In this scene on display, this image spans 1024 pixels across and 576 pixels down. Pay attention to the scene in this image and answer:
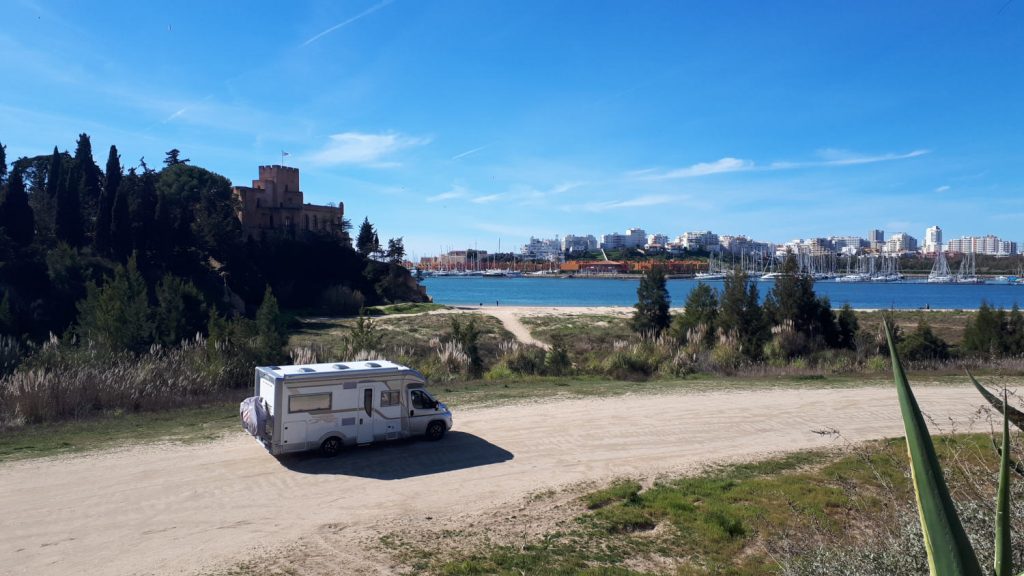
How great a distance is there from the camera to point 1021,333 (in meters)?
27.9

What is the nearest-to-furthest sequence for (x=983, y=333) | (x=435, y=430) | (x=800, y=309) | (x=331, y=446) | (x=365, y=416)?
(x=331, y=446)
(x=365, y=416)
(x=435, y=430)
(x=983, y=333)
(x=800, y=309)

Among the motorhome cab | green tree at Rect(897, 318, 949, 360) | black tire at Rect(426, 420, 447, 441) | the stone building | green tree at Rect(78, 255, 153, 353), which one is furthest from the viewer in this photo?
the stone building

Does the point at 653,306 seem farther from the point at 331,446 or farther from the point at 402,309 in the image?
the point at 402,309

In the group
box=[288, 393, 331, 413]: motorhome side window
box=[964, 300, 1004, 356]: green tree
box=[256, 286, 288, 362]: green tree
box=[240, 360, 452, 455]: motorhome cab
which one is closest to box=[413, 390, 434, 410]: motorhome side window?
box=[240, 360, 452, 455]: motorhome cab

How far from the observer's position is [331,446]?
12734mm

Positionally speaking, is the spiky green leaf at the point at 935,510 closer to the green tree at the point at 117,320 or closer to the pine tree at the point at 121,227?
the green tree at the point at 117,320

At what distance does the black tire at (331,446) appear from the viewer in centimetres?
1267

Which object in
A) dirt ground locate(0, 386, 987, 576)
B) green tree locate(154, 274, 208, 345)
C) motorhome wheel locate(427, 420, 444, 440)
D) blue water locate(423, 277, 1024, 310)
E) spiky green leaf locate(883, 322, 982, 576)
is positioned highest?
spiky green leaf locate(883, 322, 982, 576)

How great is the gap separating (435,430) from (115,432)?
7.19m

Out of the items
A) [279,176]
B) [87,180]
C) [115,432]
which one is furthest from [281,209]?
→ [115,432]

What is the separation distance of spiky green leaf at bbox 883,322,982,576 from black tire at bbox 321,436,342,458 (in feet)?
38.5

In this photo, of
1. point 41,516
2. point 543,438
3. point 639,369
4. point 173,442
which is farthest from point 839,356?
point 41,516

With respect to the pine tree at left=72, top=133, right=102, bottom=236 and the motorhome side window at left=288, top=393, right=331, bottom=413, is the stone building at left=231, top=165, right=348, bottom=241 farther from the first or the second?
the motorhome side window at left=288, top=393, right=331, bottom=413

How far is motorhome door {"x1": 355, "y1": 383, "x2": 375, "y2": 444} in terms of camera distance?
42.9 feet
